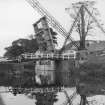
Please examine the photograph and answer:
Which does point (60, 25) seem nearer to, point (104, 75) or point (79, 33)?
point (79, 33)

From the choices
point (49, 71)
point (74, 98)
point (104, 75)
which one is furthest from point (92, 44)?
point (74, 98)

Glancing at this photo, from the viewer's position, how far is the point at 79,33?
226 feet

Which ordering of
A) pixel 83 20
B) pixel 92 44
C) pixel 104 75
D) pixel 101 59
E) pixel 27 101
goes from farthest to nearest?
1. pixel 92 44
2. pixel 83 20
3. pixel 101 59
4. pixel 104 75
5. pixel 27 101

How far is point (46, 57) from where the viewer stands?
59.5 meters

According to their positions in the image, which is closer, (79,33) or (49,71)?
(49,71)

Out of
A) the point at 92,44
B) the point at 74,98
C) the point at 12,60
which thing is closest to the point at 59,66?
the point at 12,60

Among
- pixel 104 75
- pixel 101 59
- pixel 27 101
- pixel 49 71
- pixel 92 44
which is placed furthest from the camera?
pixel 92 44

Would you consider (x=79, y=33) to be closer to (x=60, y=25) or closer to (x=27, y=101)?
(x=60, y=25)

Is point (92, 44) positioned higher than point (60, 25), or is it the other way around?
point (60, 25)

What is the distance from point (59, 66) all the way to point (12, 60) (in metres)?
7.95

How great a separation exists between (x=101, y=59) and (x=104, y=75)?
4063 mm

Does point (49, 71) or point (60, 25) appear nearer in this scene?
point (49, 71)

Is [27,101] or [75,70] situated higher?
[27,101]

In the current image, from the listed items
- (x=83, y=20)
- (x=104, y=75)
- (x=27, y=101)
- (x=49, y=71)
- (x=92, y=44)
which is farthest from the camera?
(x=92, y=44)
